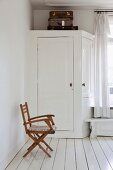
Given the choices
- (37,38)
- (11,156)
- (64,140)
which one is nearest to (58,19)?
(37,38)

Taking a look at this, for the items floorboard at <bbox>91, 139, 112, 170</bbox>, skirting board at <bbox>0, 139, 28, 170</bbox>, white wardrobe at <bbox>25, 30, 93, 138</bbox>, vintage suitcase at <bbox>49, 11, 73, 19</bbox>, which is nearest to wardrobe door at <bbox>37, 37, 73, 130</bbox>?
white wardrobe at <bbox>25, 30, 93, 138</bbox>

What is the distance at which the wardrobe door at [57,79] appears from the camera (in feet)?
19.9

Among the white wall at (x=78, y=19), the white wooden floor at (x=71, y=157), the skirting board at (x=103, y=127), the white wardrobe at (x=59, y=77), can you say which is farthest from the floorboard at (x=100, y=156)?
the white wall at (x=78, y=19)

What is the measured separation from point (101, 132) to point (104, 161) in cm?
190

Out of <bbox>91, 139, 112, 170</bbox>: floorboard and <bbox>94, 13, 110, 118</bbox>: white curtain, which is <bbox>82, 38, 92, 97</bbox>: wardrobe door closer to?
<bbox>94, 13, 110, 118</bbox>: white curtain

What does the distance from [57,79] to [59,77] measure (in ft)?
0.18

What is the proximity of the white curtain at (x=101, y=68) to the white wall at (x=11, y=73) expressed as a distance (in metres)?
1.65

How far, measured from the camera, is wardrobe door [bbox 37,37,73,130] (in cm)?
608

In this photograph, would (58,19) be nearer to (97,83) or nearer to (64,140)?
(97,83)

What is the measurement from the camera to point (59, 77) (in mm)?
6090

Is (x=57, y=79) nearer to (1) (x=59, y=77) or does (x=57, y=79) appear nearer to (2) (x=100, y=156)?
(1) (x=59, y=77)

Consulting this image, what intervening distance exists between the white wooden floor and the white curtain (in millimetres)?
828

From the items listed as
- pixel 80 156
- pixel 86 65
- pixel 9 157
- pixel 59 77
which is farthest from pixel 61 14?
pixel 9 157

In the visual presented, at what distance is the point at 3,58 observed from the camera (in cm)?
398
